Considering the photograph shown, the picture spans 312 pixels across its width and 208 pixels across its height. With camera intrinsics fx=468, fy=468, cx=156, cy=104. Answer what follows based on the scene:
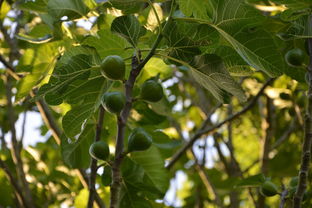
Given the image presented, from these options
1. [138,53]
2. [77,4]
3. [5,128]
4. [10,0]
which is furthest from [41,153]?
[138,53]

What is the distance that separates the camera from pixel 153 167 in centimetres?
211

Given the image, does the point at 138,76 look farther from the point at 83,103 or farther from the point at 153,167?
the point at 83,103

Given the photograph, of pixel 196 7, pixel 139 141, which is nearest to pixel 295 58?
pixel 196 7

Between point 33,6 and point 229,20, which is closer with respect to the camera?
point 229,20

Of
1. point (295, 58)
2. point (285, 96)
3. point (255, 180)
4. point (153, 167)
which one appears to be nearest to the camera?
point (295, 58)

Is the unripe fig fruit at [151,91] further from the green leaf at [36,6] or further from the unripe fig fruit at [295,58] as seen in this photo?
the green leaf at [36,6]

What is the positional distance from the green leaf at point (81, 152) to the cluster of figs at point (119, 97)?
515 mm

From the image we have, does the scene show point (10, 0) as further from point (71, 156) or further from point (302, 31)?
point (302, 31)

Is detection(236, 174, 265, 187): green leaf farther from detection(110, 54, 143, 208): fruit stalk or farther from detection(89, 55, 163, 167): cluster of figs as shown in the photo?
detection(110, 54, 143, 208): fruit stalk

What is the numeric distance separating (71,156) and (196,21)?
93 cm

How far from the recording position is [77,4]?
5.53 feet

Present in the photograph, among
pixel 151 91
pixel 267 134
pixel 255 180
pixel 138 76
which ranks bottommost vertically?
pixel 267 134

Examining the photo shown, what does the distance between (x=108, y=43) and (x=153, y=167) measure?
707 millimetres

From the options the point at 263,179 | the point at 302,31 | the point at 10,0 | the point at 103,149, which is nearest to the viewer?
the point at 103,149
